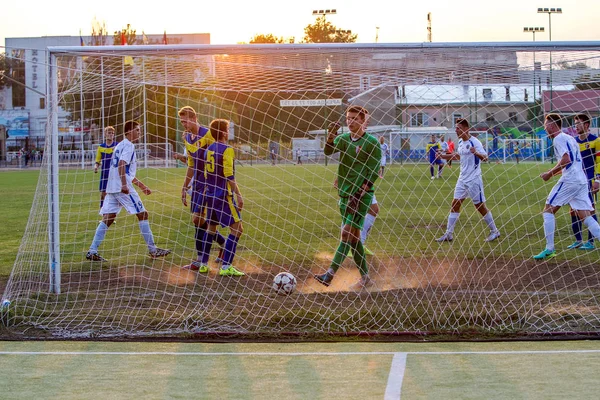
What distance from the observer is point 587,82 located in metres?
8.34

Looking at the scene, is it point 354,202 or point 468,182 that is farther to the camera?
point 468,182

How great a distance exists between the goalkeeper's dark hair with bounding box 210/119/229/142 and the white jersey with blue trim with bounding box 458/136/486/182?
4.34m

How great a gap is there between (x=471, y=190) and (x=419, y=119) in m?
3.02

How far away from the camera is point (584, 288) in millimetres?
8172

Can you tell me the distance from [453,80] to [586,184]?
286 centimetres

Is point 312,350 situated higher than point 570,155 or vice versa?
point 570,155

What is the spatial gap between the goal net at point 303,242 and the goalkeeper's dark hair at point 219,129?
43 centimetres

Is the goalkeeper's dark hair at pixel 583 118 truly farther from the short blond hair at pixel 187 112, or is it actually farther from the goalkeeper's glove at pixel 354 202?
the short blond hair at pixel 187 112

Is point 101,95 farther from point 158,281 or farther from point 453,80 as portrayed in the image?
point 453,80

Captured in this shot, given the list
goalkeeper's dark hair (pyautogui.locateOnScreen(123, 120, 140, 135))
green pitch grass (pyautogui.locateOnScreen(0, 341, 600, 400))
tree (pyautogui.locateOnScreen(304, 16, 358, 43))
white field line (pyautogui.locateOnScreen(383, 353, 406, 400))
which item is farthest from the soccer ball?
tree (pyautogui.locateOnScreen(304, 16, 358, 43))

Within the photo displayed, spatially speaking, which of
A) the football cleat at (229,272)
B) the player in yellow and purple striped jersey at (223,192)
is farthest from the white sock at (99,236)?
the football cleat at (229,272)

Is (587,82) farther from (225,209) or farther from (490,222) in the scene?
(490,222)

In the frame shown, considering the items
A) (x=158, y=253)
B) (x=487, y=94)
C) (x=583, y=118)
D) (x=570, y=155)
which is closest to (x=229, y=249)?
(x=158, y=253)

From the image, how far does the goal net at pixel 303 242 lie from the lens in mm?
7047
